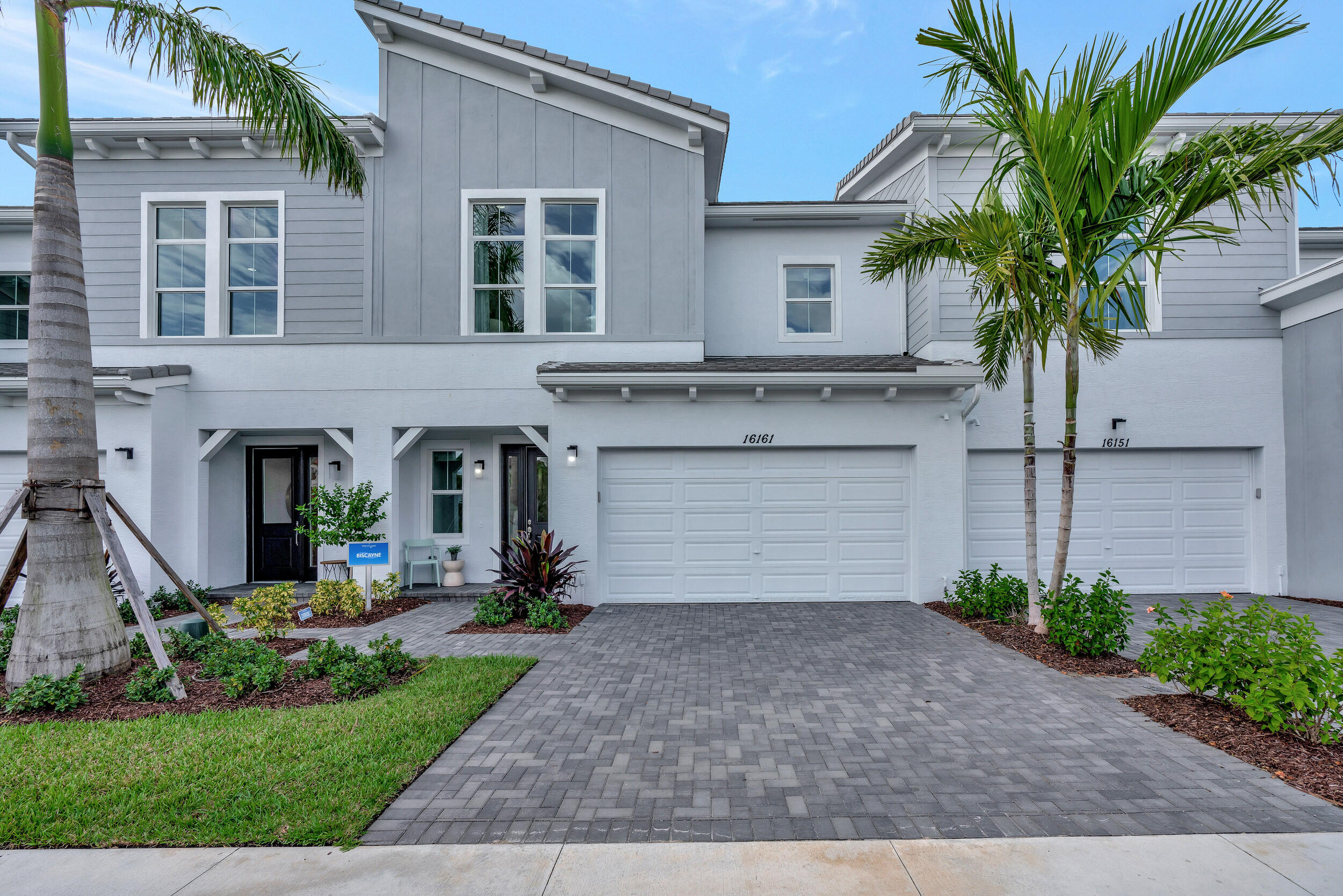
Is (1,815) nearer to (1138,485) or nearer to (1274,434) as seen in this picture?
(1138,485)

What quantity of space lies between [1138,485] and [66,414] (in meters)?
13.0

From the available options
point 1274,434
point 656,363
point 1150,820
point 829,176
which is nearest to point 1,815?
point 1150,820

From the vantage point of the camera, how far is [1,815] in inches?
128

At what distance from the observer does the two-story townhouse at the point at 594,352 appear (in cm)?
933

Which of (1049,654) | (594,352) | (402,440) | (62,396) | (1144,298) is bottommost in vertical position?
(1049,654)

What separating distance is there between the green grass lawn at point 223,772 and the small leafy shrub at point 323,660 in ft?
2.07

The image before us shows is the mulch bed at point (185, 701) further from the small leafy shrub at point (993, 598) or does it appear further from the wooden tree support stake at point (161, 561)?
the small leafy shrub at point (993, 598)

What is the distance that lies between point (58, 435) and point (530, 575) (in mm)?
4632

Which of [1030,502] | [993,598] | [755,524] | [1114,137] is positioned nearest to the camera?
[1114,137]

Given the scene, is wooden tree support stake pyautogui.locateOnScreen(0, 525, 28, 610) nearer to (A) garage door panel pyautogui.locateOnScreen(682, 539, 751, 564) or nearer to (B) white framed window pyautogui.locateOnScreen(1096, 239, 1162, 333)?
(A) garage door panel pyautogui.locateOnScreen(682, 539, 751, 564)

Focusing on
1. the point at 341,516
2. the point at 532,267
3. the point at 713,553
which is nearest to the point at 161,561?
the point at 341,516

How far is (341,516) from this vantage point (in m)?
9.09

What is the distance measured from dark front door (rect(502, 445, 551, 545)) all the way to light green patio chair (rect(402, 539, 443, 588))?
112cm

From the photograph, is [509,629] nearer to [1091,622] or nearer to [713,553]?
[713,553]
